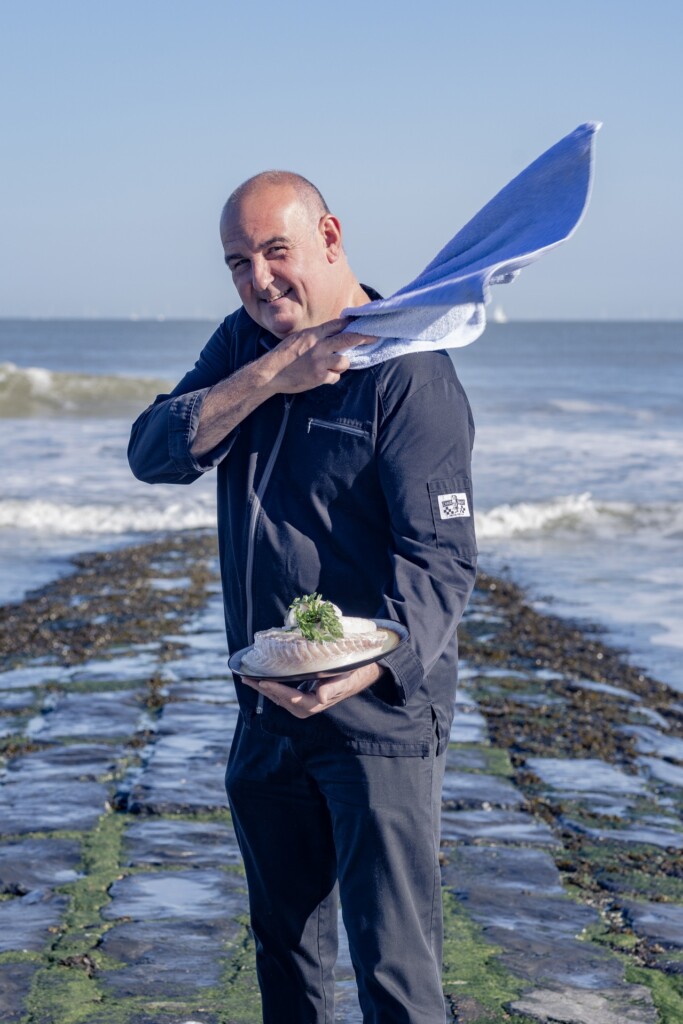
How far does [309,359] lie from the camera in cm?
264

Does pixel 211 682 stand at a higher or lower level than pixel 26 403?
lower

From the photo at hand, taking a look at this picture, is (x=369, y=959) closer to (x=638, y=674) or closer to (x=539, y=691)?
(x=539, y=691)

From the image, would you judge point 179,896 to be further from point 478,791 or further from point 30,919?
point 478,791

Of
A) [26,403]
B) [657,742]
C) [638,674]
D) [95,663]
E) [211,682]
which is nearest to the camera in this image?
[657,742]

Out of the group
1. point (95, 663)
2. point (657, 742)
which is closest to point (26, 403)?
point (95, 663)

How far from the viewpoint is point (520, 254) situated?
8.22 ft

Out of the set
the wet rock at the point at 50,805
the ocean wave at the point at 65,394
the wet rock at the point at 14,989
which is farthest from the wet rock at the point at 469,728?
the ocean wave at the point at 65,394

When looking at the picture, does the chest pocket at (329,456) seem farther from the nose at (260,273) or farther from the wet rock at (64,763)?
the wet rock at (64,763)

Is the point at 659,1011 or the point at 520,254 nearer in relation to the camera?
the point at 520,254

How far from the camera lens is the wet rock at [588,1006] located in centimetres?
369

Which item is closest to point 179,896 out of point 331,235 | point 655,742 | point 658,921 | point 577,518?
point 658,921

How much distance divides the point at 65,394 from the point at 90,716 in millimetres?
32276

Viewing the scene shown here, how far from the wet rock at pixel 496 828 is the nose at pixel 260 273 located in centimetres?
309

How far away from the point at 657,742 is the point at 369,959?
501 cm
